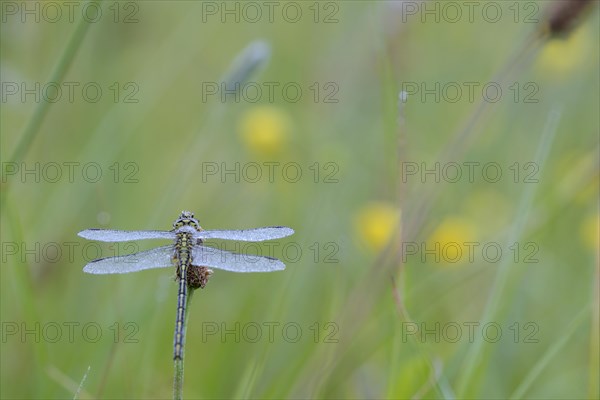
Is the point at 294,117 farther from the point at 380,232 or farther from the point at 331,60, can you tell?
the point at 380,232

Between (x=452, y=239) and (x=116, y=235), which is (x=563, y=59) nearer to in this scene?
(x=452, y=239)

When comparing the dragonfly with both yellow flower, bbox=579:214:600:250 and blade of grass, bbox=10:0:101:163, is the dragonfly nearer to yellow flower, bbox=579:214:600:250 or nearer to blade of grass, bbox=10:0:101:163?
blade of grass, bbox=10:0:101:163

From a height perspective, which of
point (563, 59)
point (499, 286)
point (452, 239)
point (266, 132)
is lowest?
point (499, 286)

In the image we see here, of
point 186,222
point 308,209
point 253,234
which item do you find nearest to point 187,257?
point 186,222

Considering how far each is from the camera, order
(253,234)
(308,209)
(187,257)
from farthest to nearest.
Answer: (308,209), (253,234), (187,257)

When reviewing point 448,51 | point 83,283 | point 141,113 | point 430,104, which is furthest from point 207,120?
point 448,51

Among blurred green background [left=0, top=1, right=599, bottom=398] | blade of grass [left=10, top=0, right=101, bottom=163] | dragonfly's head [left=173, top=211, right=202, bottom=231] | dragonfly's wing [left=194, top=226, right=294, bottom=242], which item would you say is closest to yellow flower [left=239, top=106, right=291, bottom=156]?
blurred green background [left=0, top=1, right=599, bottom=398]
